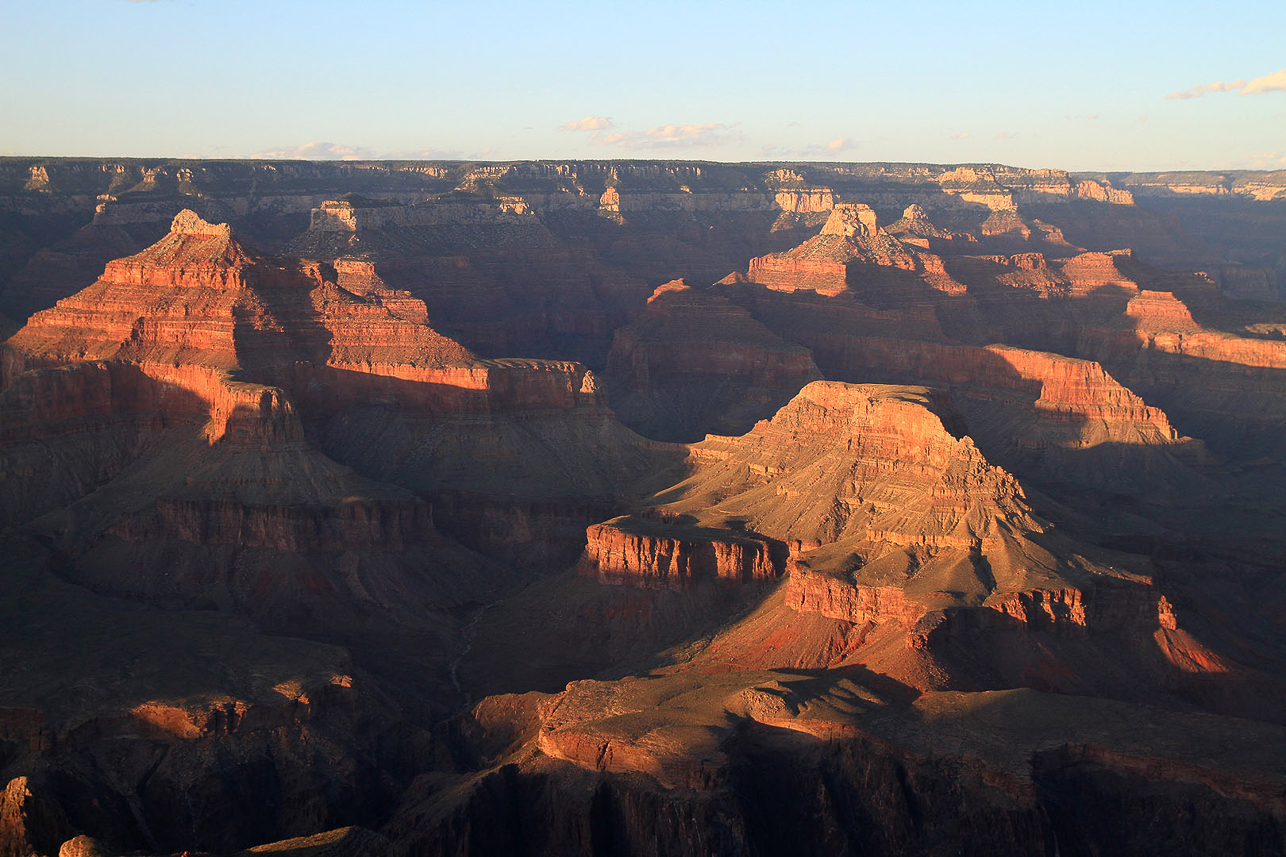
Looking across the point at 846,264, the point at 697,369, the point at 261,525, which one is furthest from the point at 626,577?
the point at 846,264

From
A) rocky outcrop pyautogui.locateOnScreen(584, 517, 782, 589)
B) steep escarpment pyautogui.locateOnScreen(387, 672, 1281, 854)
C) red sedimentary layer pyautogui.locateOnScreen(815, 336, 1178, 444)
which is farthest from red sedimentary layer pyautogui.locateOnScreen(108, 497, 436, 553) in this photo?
red sedimentary layer pyautogui.locateOnScreen(815, 336, 1178, 444)

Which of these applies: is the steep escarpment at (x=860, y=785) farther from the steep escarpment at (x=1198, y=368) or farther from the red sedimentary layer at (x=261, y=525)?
the steep escarpment at (x=1198, y=368)

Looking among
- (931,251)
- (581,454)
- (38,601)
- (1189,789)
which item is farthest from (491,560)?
(931,251)

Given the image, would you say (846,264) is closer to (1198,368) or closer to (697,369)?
(697,369)

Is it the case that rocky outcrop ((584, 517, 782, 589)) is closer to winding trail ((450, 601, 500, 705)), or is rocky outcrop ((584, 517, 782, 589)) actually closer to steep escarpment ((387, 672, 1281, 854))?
winding trail ((450, 601, 500, 705))

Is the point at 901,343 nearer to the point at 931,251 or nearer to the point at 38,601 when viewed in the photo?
the point at 931,251

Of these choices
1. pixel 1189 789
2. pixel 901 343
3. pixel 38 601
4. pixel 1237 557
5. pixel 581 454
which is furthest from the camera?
pixel 901 343

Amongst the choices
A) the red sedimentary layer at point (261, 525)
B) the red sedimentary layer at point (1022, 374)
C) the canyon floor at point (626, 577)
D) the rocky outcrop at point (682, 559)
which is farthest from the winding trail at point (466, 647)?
the red sedimentary layer at point (1022, 374)

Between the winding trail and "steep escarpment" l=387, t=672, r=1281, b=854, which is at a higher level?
"steep escarpment" l=387, t=672, r=1281, b=854
